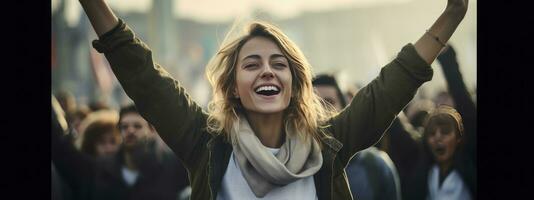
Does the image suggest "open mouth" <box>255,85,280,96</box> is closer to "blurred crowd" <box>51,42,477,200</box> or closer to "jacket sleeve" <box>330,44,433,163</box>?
"jacket sleeve" <box>330,44,433,163</box>

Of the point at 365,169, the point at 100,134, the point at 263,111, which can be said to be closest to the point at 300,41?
the point at 263,111

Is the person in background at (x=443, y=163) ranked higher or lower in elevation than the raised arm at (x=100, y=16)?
lower

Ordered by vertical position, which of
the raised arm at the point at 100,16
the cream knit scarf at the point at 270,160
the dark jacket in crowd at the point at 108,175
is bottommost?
the dark jacket in crowd at the point at 108,175

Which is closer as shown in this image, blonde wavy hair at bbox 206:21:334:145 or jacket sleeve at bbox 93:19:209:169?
jacket sleeve at bbox 93:19:209:169

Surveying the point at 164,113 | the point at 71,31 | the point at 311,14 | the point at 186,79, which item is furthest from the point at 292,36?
the point at 71,31

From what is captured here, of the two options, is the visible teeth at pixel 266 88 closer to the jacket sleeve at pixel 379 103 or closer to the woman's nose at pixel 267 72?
the woman's nose at pixel 267 72

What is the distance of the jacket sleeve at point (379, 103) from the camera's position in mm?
3641

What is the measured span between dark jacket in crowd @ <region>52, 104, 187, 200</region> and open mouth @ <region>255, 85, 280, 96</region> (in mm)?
738

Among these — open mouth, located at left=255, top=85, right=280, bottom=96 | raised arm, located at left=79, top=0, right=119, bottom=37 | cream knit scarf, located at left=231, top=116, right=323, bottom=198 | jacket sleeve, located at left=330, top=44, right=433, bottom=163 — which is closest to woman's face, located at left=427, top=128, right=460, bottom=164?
jacket sleeve, located at left=330, top=44, right=433, bottom=163

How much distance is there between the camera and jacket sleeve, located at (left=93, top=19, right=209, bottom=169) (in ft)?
11.6

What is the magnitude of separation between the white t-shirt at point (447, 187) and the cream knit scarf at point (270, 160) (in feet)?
2.74

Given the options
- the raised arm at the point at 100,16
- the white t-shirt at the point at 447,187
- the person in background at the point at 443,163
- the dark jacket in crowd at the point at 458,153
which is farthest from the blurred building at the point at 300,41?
the raised arm at the point at 100,16

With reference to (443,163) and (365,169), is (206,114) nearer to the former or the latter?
(365,169)

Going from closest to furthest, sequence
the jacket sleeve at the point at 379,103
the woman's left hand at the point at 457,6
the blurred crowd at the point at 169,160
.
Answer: the jacket sleeve at the point at 379,103 → the woman's left hand at the point at 457,6 → the blurred crowd at the point at 169,160
